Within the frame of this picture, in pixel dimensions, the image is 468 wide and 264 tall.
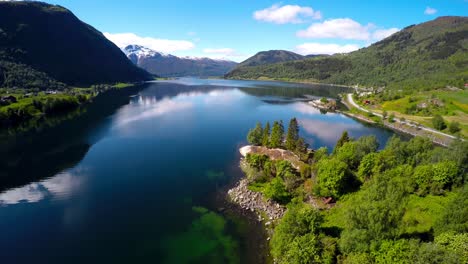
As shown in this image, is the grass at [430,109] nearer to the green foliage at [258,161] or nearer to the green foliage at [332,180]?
the green foliage at [332,180]

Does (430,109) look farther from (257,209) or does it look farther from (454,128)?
Answer: (257,209)

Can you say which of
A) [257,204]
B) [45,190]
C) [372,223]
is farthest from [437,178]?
[45,190]

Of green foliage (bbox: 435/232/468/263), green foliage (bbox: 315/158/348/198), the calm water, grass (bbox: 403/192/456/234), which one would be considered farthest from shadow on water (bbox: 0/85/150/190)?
green foliage (bbox: 435/232/468/263)

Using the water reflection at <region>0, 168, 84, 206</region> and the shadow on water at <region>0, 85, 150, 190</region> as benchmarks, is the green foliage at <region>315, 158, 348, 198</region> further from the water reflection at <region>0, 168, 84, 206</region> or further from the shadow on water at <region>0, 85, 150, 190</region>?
the shadow on water at <region>0, 85, 150, 190</region>

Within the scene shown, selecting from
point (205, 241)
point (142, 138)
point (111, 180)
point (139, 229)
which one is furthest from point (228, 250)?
point (142, 138)

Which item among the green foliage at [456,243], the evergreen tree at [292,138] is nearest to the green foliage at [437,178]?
the green foliage at [456,243]

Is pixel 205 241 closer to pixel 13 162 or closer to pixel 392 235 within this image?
pixel 392 235
